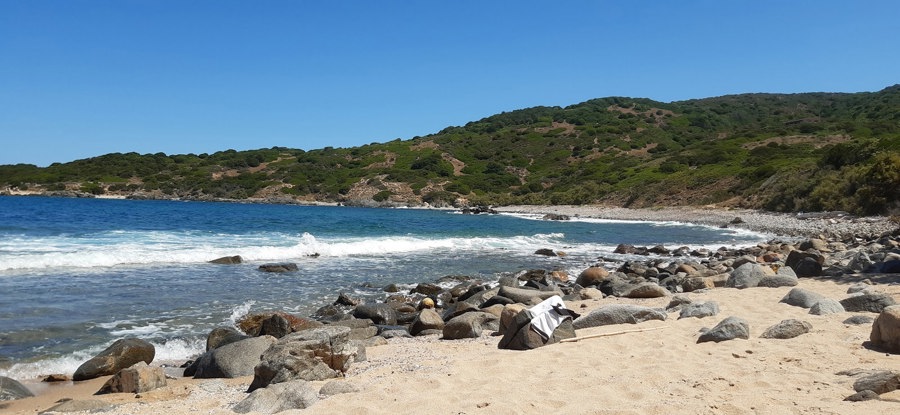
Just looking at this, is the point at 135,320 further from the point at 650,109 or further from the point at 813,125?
the point at 650,109

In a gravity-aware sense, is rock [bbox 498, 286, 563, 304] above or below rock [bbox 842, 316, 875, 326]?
below

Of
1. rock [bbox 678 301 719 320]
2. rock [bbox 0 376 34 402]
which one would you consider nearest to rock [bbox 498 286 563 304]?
rock [bbox 678 301 719 320]

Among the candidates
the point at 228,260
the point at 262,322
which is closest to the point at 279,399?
the point at 262,322

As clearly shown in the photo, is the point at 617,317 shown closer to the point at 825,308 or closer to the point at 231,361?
the point at 825,308

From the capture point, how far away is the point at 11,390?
21.8 ft

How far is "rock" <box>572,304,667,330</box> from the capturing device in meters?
8.81

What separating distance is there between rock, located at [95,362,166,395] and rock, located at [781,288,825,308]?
944 cm

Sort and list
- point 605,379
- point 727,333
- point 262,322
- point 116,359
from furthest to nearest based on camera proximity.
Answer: point 262,322
point 116,359
point 727,333
point 605,379

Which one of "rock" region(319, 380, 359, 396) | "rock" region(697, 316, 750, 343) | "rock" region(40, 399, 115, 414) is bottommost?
"rock" region(40, 399, 115, 414)

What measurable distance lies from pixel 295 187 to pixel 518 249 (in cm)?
7164

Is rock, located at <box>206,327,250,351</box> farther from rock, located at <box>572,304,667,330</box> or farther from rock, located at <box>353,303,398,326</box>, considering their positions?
rock, located at <box>572,304,667,330</box>

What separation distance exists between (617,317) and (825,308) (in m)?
2.95

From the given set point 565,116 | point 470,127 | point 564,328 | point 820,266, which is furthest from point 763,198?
point 470,127

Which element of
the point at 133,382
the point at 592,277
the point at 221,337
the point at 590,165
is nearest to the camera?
the point at 133,382
